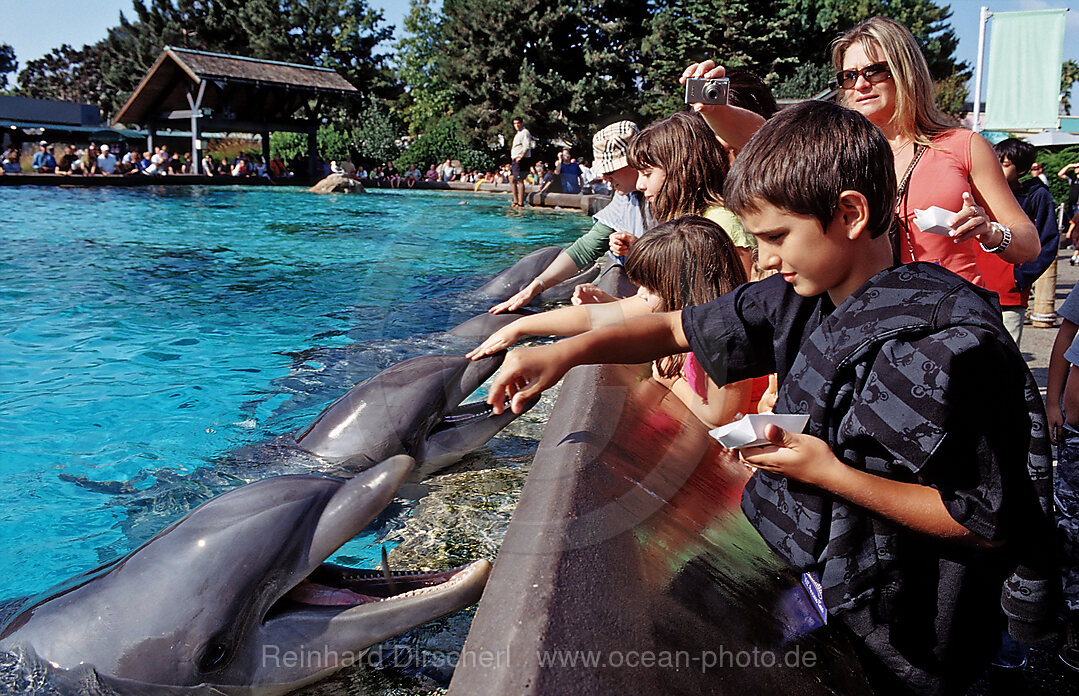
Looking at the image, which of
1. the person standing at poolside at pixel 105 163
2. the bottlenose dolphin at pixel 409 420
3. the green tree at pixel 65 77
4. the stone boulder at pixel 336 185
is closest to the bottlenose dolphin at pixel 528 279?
the bottlenose dolphin at pixel 409 420

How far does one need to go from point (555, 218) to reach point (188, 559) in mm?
17992

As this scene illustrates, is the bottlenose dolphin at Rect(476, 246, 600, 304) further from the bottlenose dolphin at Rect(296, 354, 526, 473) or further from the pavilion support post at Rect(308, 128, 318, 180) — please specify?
the pavilion support post at Rect(308, 128, 318, 180)

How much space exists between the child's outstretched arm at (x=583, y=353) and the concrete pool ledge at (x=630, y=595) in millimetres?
217

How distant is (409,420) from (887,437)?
8.28 ft

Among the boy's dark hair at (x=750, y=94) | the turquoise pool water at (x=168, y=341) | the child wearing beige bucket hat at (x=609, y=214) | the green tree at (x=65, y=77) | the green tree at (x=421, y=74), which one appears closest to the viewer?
the boy's dark hair at (x=750, y=94)

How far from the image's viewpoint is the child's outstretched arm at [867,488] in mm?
1571

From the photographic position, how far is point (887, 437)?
157 centimetres

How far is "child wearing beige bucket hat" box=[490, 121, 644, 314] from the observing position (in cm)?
503

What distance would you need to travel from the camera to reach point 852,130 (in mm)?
1726

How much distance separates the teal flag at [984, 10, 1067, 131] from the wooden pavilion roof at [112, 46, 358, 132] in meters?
24.1

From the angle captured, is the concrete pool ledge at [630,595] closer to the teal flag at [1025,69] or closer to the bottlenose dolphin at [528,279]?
the bottlenose dolphin at [528,279]

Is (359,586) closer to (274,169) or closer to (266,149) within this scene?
(266,149)

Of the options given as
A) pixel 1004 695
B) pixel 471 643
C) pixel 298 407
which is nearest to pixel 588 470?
pixel 471 643

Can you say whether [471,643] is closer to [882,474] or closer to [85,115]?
[882,474]
